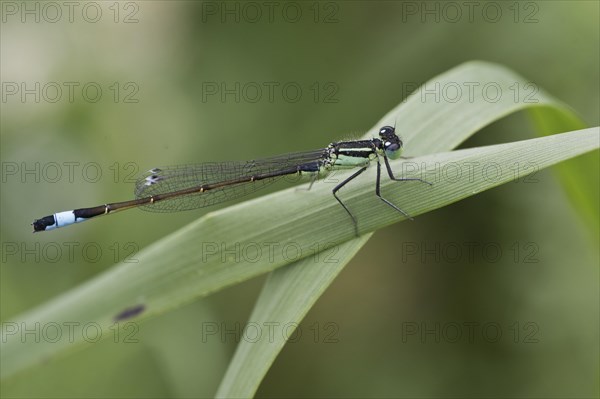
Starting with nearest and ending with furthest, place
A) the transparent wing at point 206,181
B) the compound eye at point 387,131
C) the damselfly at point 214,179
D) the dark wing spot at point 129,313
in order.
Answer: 1. the dark wing spot at point 129,313
2. the compound eye at point 387,131
3. the damselfly at point 214,179
4. the transparent wing at point 206,181

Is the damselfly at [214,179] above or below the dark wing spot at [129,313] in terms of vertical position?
above

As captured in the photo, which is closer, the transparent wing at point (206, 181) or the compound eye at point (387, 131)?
the compound eye at point (387, 131)

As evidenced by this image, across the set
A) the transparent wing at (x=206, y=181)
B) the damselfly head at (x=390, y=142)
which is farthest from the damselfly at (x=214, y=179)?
the damselfly head at (x=390, y=142)

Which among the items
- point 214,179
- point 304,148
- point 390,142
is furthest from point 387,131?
point 304,148

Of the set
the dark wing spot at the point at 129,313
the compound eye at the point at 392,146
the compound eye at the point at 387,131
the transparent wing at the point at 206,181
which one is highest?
the compound eye at the point at 387,131

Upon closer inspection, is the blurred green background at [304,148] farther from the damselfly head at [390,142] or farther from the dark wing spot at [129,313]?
the dark wing spot at [129,313]

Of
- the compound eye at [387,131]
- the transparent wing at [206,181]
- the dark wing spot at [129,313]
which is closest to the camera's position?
the dark wing spot at [129,313]

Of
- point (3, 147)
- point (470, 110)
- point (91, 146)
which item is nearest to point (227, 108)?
point (91, 146)
